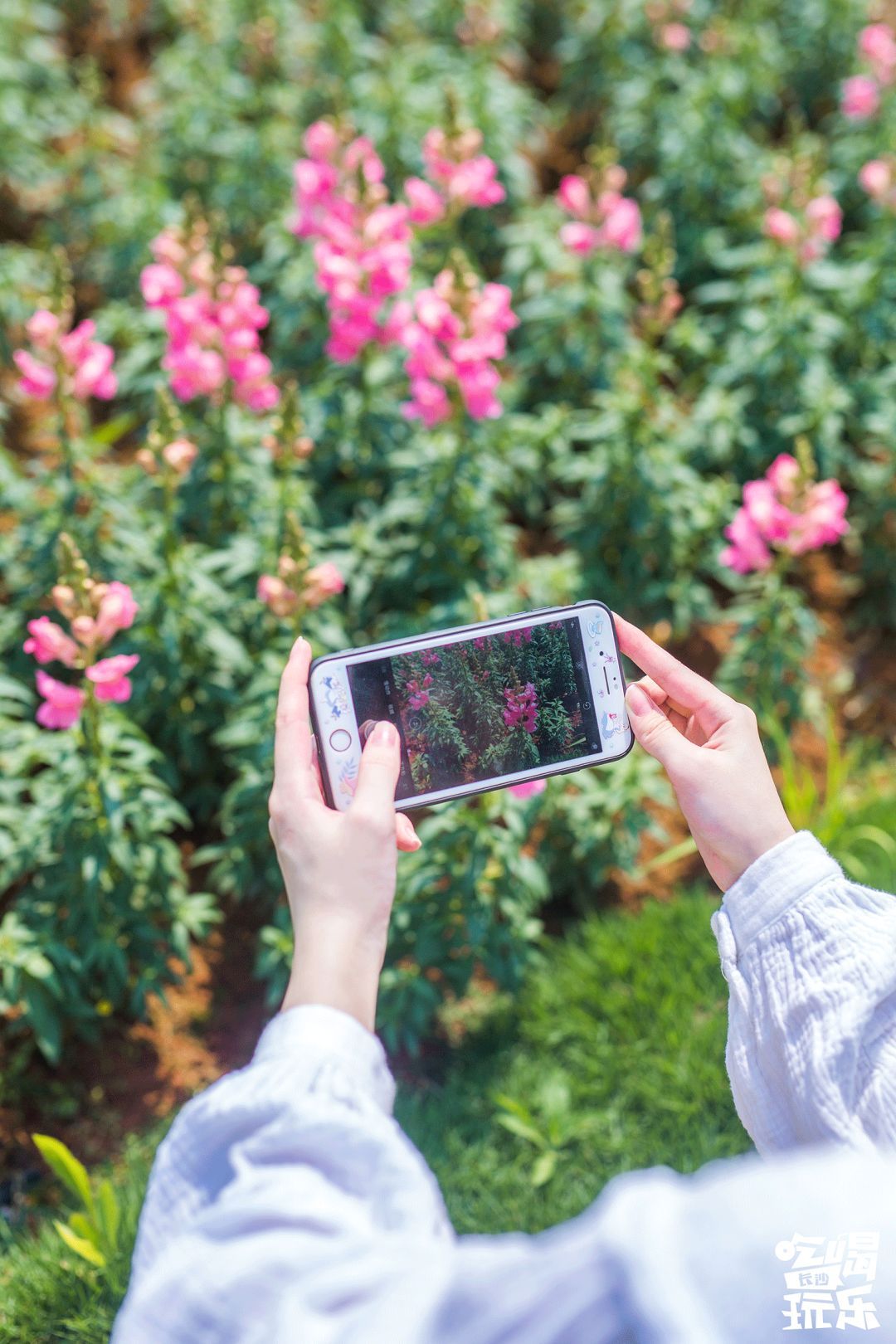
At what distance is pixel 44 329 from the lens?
2750 millimetres

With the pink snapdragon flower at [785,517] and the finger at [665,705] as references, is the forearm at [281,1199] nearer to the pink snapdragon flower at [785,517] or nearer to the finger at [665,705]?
the finger at [665,705]

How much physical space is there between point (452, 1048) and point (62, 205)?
4.11 m

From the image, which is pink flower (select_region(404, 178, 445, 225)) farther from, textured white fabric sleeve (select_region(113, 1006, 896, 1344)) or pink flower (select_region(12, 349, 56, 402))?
textured white fabric sleeve (select_region(113, 1006, 896, 1344))

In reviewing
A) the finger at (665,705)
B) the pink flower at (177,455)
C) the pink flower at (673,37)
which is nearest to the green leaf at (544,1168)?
the finger at (665,705)

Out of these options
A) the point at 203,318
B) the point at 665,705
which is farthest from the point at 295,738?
the point at 203,318

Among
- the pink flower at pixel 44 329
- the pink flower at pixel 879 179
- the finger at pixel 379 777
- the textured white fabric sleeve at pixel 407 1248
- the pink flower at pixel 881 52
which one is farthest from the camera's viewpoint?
the pink flower at pixel 881 52

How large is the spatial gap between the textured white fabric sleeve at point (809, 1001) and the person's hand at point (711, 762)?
10cm

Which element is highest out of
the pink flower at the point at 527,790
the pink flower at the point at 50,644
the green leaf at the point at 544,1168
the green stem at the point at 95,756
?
the pink flower at the point at 50,644

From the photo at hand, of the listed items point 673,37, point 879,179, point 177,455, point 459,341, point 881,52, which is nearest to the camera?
point 177,455

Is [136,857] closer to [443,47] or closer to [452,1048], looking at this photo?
[452,1048]

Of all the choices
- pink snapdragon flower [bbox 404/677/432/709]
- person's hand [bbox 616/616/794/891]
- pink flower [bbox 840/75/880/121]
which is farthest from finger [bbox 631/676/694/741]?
pink flower [bbox 840/75/880/121]

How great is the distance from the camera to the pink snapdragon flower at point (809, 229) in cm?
377

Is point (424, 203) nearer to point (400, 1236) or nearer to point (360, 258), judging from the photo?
point (360, 258)

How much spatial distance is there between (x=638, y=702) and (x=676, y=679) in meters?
0.07
